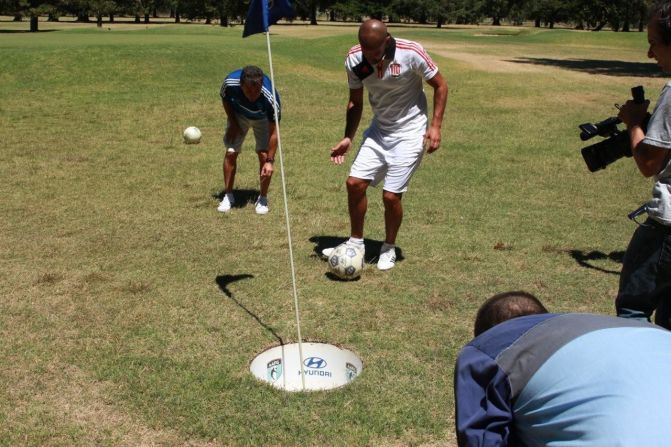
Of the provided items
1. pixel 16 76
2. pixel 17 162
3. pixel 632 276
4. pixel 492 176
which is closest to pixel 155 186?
pixel 17 162

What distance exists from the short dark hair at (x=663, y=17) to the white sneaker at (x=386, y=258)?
366 cm

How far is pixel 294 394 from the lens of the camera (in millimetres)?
4602

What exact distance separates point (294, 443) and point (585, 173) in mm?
8327

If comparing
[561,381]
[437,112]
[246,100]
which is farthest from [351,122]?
[561,381]

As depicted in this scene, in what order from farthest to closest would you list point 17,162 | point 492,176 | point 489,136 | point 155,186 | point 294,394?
point 489,136, point 17,162, point 492,176, point 155,186, point 294,394

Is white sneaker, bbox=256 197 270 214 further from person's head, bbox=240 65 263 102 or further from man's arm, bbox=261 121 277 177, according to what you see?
person's head, bbox=240 65 263 102

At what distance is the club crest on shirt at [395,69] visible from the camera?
6.43 m

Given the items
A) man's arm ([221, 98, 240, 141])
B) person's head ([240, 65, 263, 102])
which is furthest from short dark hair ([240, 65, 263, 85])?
man's arm ([221, 98, 240, 141])

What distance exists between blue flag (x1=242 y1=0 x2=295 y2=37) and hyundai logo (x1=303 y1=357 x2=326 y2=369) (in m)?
2.24

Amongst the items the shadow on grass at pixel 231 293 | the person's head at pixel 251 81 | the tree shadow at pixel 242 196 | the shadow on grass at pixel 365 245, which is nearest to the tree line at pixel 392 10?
the tree shadow at pixel 242 196

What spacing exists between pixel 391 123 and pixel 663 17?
3349mm

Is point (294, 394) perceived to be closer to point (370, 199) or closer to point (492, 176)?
point (370, 199)

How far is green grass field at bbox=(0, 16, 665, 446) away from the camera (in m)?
4.44

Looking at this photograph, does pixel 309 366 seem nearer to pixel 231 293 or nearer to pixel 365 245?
pixel 231 293
